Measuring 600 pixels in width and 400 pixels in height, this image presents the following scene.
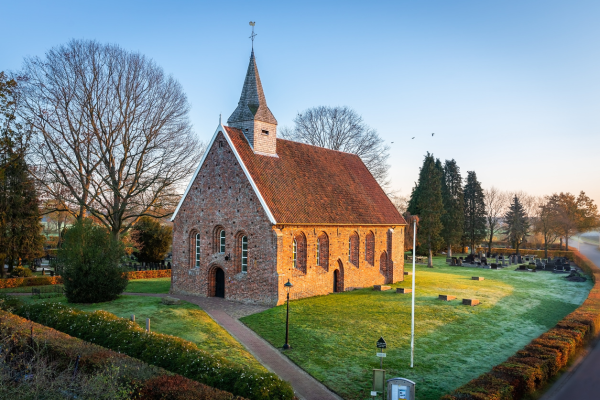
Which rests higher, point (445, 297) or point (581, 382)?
point (445, 297)

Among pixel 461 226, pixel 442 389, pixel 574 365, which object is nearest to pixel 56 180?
pixel 442 389

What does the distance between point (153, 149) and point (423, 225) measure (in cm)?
3012

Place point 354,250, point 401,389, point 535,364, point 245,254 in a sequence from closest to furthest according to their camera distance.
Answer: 1. point 401,389
2. point 535,364
3. point 245,254
4. point 354,250

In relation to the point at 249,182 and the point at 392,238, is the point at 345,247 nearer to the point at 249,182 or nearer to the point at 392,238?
the point at 392,238

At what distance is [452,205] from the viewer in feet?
201

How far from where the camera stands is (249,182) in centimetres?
2464

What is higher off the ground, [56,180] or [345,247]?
[56,180]

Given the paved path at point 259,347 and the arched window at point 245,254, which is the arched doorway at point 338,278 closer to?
the arched window at point 245,254

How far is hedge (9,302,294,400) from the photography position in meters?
10.5

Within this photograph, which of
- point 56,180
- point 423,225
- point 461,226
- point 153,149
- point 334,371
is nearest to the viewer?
point 334,371

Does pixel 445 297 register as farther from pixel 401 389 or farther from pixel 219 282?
pixel 401 389

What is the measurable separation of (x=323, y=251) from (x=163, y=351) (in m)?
16.1

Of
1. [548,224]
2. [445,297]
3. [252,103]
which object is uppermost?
[252,103]

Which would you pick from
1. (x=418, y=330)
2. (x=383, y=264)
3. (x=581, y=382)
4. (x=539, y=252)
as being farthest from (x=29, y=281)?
(x=539, y=252)
